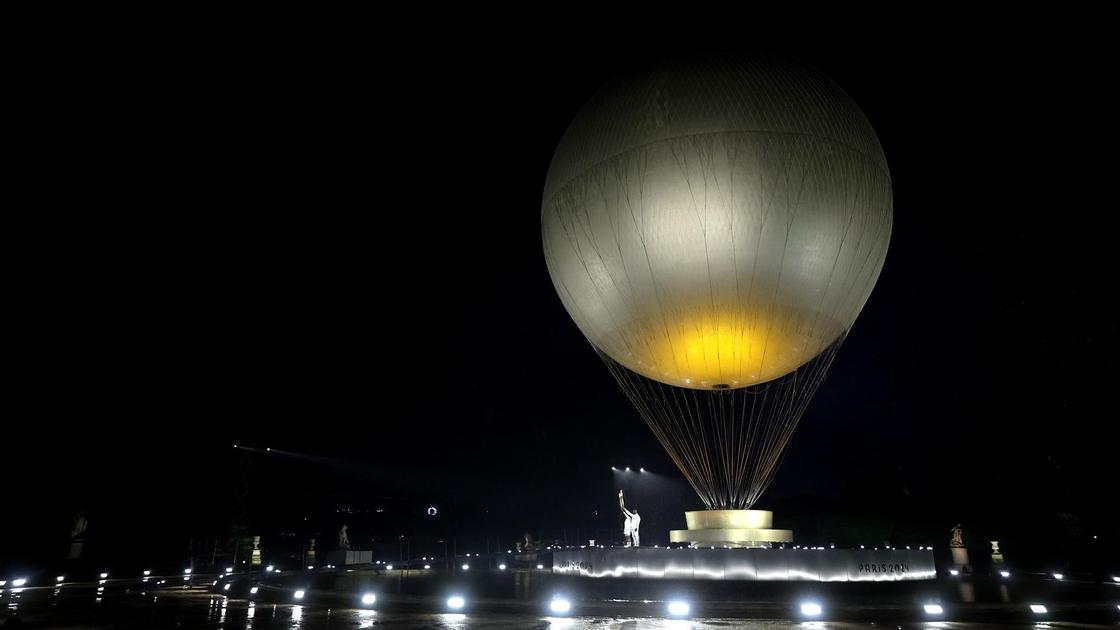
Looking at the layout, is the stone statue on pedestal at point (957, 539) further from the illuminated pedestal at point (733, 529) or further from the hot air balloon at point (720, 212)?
the hot air balloon at point (720, 212)

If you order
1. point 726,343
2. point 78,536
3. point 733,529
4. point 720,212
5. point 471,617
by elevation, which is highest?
point 720,212

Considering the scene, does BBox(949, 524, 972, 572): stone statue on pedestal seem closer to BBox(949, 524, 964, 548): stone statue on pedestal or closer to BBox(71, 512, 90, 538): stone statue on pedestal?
BBox(949, 524, 964, 548): stone statue on pedestal

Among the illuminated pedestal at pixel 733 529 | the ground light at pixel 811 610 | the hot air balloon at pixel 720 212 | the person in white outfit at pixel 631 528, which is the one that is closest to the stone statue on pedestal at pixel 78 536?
the person in white outfit at pixel 631 528

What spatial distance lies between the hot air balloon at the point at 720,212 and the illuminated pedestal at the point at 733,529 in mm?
3855

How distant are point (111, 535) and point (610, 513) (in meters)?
41.7

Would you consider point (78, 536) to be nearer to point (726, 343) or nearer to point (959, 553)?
point (726, 343)

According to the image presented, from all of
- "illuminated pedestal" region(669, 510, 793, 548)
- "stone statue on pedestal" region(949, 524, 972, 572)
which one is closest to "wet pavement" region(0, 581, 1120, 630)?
"illuminated pedestal" region(669, 510, 793, 548)

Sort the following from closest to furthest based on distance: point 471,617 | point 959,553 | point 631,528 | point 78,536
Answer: point 471,617, point 631,528, point 959,553, point 78,536

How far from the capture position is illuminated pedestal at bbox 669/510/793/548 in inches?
726

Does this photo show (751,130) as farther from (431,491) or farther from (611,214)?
(431,491)

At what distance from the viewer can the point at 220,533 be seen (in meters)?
38.7

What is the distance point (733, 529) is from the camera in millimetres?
18469

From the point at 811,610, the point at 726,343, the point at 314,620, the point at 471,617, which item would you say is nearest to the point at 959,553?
the point at 726,343

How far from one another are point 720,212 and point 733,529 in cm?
894
